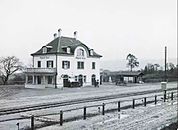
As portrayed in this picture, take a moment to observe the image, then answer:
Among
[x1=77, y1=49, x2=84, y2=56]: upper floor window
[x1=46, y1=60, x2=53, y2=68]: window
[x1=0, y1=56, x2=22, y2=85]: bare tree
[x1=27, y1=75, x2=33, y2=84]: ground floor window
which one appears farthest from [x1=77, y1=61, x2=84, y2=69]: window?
[x1=0, y1=56, x2=22, y2=85]: bare tree

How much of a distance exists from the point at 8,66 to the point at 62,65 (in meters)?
18.3

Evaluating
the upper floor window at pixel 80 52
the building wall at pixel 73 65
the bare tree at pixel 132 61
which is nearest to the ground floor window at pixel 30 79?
the building wall at pixel 73 65

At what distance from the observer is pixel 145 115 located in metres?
17.9

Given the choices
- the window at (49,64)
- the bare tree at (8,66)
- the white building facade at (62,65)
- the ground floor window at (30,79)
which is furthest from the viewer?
the bare tree at (8,66)

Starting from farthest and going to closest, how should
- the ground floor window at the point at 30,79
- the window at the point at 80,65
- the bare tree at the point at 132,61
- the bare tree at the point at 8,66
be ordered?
the bare tree at the point at 132,61 < the bare tree at the point at 8,66 < the ground floor window at the point at 30,79 < the window at the point at 80,65

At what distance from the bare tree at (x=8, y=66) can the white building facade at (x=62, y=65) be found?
709 centimetres

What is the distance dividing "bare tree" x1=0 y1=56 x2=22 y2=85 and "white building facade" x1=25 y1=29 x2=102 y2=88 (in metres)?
7.09

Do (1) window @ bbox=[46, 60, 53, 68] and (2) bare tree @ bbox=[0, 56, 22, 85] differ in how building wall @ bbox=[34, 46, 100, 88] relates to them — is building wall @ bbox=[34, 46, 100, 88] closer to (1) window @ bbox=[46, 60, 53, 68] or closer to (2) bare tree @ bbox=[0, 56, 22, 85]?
(1) window @ bbox=[46, 60, 53, 68]

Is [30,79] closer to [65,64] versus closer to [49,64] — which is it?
[49,64]

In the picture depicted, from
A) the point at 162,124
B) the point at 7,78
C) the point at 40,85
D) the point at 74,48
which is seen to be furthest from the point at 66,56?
the point at 162,124

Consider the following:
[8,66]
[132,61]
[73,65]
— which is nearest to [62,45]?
[73,65]

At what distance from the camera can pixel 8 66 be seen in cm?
6469

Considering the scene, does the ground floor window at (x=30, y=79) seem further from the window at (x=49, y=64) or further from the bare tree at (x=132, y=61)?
the bare tree at (x=132, y=61)

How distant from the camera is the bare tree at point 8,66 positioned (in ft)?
204
